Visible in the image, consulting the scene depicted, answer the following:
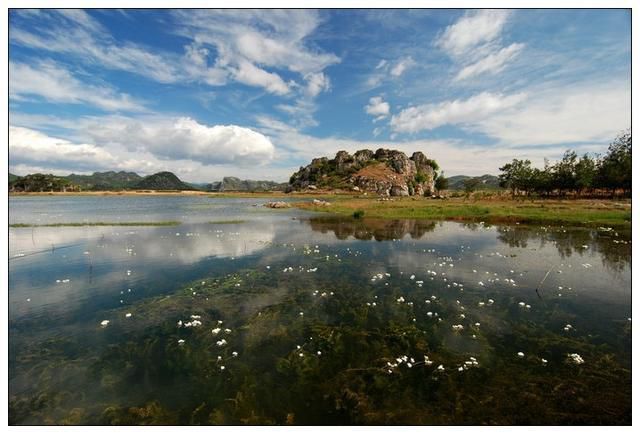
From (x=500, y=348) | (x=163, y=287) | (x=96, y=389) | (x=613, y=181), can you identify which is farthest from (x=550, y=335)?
(x=613, y=181)

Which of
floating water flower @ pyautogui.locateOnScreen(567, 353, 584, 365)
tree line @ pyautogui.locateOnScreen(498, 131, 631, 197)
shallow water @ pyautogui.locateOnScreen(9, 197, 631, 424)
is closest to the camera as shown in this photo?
shallow water @ pyautogui.locateOnScreen(9, 197, 631, 424)

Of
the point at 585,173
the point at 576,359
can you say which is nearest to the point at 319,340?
the point at 576,359

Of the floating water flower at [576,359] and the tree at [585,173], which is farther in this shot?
the tree at [585,173]

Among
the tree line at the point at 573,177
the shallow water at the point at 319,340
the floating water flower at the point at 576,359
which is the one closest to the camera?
the shallow water at the point at 319,340

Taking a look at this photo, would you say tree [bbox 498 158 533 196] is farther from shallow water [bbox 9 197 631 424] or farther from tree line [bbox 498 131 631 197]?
shallow water [bbox 9 197 631 424]

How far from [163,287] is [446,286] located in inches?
711

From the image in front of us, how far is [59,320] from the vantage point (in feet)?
49.9

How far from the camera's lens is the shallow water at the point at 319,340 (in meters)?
9.48

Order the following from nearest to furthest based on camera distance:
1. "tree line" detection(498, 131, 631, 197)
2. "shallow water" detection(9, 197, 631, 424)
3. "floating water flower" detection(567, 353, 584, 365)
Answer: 1. "shallow water" detection(9, 197, 631, 424)
2. "floating water flower" detection(567, 353, 584, 365)
3. "tree line" detection(498, 131, 631, 197)

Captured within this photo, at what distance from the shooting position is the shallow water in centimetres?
948

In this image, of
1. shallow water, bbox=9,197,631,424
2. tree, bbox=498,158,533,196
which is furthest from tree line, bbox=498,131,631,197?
shallow water, bbox=9,197,631,424

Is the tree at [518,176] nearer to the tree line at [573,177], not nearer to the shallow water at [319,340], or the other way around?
the tree line at [573,177]

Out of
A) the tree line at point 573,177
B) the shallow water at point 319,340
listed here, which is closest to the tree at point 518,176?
the tree line at point 573,177

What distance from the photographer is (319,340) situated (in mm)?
13320
